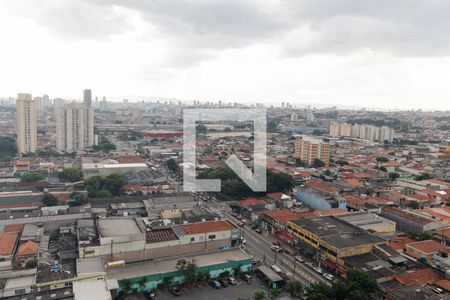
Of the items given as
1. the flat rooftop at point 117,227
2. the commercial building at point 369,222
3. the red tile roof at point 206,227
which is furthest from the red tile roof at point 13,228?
the commercial building at point 369,222

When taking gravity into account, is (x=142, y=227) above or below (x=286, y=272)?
above

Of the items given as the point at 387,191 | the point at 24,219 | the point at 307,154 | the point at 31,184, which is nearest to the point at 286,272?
the point at 24,219

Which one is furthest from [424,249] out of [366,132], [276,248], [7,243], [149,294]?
[366,132]

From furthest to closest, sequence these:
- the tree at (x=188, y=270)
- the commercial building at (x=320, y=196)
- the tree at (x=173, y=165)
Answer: the tree at (x=173, y=165), the commercial building at (x=320, y=196), the tree at (x=188, y=270)

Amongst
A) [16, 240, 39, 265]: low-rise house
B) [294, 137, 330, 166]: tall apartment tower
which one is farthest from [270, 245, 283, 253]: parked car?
[294, 137, 330, 166]: tall apartment tower

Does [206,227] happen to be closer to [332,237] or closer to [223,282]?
[223,282]

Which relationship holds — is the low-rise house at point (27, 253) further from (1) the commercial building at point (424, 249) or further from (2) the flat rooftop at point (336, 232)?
(1) the commercial building at point (424, 249)

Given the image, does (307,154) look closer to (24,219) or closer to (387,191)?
(387,191)
